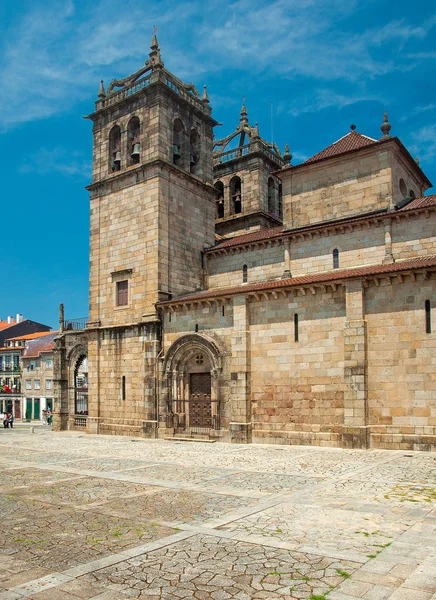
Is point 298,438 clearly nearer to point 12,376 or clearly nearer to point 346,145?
point 346,145

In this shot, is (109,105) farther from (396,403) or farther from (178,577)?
(178,577)

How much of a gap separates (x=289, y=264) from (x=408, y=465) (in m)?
12.9

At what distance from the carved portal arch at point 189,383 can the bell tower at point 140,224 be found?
1027 millimetres

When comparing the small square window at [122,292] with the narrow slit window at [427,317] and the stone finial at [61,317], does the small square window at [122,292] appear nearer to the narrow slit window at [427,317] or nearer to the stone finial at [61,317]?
the stone finial at [61,317]

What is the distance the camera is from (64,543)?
7.91 metres

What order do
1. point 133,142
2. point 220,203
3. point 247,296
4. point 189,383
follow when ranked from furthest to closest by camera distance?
point 220,203, point 133,142, point 189,383, point 247,296

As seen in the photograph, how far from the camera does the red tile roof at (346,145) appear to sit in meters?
25.8

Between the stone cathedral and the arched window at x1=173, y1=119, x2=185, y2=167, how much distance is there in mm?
82

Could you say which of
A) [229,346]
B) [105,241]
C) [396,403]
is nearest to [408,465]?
[396,403]

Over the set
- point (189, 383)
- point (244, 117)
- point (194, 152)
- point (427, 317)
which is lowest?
point (189, 383)

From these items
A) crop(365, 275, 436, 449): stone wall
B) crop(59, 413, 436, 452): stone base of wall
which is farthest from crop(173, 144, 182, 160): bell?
crop(365, 275, 436, 449): stone wall

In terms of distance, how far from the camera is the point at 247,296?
74.9 ft

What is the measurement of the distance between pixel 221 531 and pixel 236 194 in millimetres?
30939

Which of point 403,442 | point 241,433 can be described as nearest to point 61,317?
point 241,433
